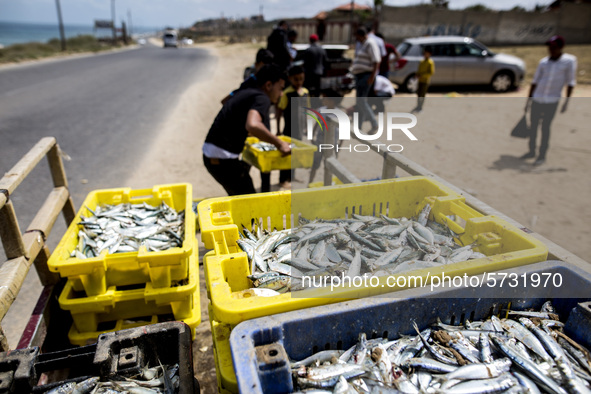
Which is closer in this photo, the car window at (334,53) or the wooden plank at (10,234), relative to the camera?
the wooden plank at (10,234)

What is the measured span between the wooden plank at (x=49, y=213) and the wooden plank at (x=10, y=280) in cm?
45

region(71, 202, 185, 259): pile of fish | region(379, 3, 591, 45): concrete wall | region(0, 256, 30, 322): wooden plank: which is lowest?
region(71, 202, 185, 259): pile of fish

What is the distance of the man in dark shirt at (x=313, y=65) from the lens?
973cm

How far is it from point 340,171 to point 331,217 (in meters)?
0.96

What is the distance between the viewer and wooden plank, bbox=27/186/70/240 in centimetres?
286

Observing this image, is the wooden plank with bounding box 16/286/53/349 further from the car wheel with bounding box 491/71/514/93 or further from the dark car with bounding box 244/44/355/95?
the car wheel with bounding box 491/71/514/93

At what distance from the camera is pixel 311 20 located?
1836 inches

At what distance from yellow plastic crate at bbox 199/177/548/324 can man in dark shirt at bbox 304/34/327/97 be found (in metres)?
7.66

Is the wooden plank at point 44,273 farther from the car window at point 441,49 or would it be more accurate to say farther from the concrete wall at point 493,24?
the concrete wall at point 493,24

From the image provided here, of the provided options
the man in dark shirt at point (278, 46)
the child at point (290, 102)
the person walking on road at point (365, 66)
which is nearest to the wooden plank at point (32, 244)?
the child at point (290, 102)

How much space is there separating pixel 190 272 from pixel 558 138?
31.0 ft

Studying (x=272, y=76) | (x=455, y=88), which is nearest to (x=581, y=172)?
(x=272, y=76)

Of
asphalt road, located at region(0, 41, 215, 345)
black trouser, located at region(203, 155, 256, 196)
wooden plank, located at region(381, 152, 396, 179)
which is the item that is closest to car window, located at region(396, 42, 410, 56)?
asphalt road, located at region(0, 41, 215, 345)

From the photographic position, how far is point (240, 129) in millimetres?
3967
